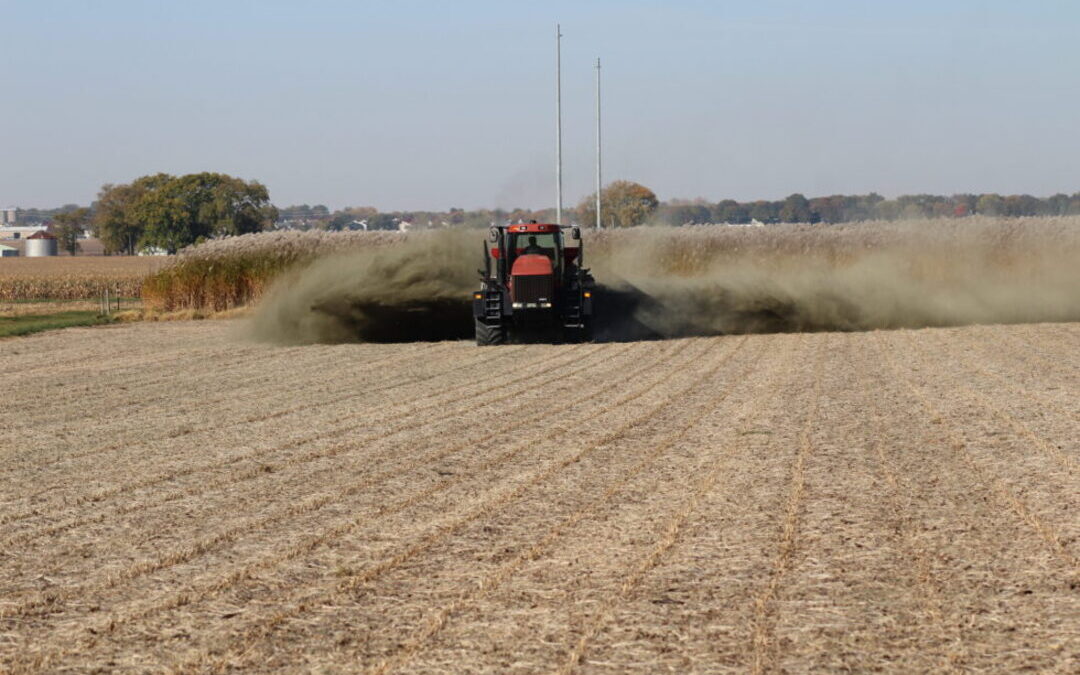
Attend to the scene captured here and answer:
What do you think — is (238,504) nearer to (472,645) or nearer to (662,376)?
(472,645)

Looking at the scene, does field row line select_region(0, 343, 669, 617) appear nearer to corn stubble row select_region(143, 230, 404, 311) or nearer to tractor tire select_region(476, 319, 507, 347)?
tractor tire select_region(476, 319, 507, 347)

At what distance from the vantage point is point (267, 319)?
92.0ft

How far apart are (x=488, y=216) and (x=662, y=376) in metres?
9.65

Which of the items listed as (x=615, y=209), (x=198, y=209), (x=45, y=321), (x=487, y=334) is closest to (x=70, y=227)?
(x=198, y=209)

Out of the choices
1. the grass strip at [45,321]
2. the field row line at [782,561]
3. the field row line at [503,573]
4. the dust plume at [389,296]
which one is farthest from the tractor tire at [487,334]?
the grass strip at [45,321]

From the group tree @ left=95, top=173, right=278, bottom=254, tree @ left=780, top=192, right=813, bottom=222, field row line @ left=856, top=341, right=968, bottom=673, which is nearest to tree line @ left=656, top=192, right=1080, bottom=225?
tree @ left=780, top=192, right=813, bottom=222

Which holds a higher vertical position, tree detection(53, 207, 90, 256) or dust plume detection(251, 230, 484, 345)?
tree detection(53, 207, 90, 256)

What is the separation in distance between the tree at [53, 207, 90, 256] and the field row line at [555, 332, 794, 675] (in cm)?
15688

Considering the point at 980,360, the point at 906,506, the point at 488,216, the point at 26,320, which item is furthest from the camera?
the point at 26,320

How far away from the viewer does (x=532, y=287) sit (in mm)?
23750

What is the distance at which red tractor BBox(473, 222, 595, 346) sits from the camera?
78.1 ft

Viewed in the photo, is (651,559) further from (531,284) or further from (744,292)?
(744,292)

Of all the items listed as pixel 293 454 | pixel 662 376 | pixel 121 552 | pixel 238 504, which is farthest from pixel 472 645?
pixel 662 376

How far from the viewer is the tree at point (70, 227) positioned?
156m
